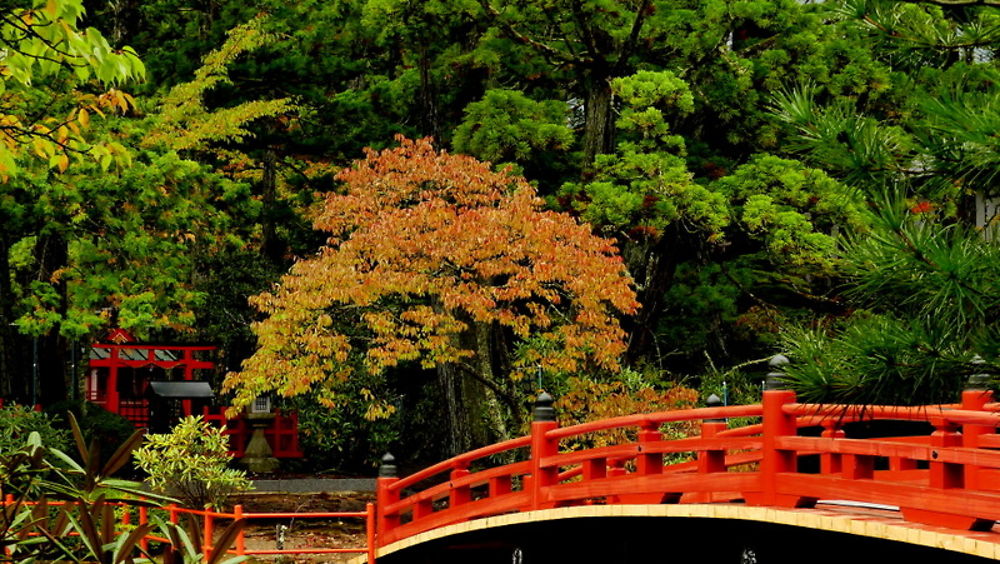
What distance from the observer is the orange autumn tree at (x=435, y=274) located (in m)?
19.6

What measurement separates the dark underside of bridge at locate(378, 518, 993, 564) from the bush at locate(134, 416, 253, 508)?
15.3ft

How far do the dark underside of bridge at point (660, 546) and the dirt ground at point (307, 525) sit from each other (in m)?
3.78

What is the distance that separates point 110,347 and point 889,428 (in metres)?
15.4

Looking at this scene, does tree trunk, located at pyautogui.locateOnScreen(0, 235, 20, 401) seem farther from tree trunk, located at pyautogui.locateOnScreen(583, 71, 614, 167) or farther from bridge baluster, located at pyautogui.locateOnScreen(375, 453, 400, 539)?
bridge baluster, located at pyautogui.locateOnScreen(375, 453, 400, 539)


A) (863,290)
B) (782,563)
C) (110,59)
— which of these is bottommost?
(782,563)

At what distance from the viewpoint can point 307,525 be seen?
2225 centimetres

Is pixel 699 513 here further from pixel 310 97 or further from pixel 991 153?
pixel 310 97

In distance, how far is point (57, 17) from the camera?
26.2 feet

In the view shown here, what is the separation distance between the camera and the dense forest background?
20.1 meters

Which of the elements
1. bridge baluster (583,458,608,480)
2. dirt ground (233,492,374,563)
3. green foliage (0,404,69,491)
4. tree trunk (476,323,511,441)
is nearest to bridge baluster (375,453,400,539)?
dirt ground (233,492,374,563)

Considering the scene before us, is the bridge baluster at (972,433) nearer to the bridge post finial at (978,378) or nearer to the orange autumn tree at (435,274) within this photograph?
the bridge post finial at (978,378)

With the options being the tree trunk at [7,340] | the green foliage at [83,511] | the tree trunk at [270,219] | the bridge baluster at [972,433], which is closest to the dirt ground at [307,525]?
the tree trunk at [7,340]

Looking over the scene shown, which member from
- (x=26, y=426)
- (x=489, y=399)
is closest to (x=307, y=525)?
(x=489, y=399)

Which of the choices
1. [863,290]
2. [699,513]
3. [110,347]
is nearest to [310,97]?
[110,347]
